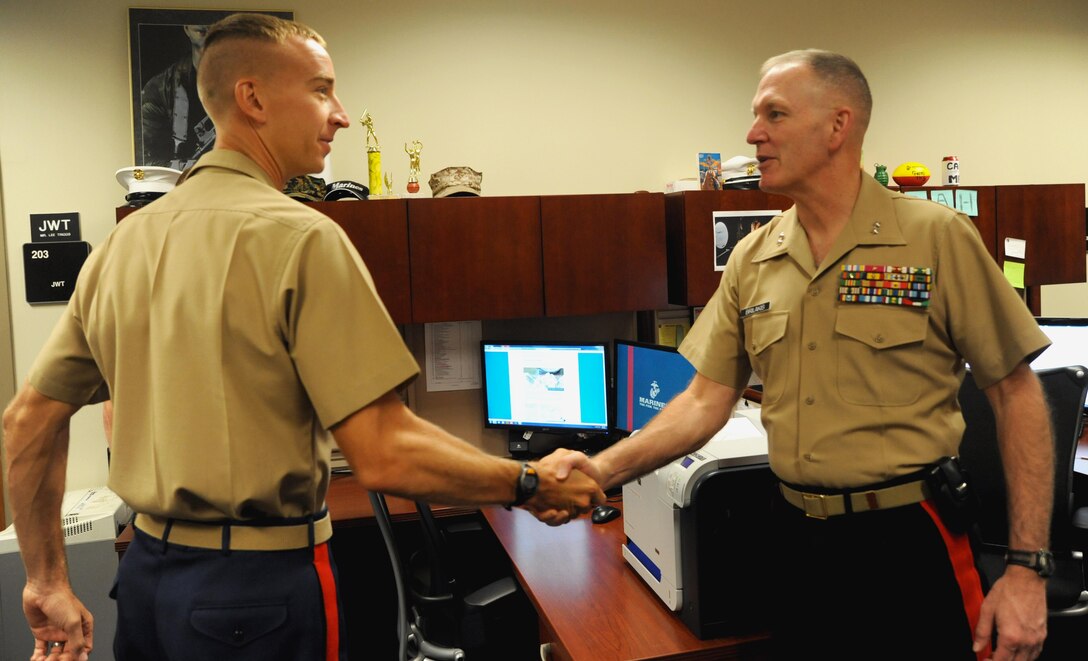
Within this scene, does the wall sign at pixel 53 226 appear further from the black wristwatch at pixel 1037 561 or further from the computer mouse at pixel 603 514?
the black wristwatch at pixel 1037 561

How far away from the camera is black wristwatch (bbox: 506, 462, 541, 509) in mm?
1560

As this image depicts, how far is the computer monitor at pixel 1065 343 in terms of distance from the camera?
3057 mm

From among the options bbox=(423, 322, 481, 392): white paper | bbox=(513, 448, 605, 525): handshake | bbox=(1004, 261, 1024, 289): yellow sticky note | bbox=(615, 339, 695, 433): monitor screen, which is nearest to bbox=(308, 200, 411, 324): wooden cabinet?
bbox=(423, 322, 481, 392): white paper

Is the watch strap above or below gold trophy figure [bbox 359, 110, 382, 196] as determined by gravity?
below

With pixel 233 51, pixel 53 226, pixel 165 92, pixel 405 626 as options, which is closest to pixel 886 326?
pixel 233 51

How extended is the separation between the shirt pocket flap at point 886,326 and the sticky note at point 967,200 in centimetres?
222

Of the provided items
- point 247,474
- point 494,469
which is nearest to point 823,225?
point 494,469

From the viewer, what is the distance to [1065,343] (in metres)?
3.10

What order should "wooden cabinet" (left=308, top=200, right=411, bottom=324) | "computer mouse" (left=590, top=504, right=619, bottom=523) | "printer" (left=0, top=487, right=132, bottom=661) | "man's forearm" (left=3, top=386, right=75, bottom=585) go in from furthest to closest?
"wooden cabinet" (left=308, top=200, right=411, bottom=324) → "printer" (left=0, top=487, right=132, bottom=661) → "computer mouse" (left=590, top=504, right=619, bottom=523) → "man's forearm" (left=3, top=386, right=75, bottom=585)

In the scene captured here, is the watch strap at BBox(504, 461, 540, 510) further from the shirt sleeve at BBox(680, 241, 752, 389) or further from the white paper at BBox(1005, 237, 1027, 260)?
the white paper at BBox(1005, 237, 1027, 260)

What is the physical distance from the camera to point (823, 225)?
1673 mm

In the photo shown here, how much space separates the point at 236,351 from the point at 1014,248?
10.9ft

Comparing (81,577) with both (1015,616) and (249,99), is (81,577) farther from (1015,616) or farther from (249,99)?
(1015,616)

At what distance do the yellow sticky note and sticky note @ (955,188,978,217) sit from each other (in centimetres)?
27
